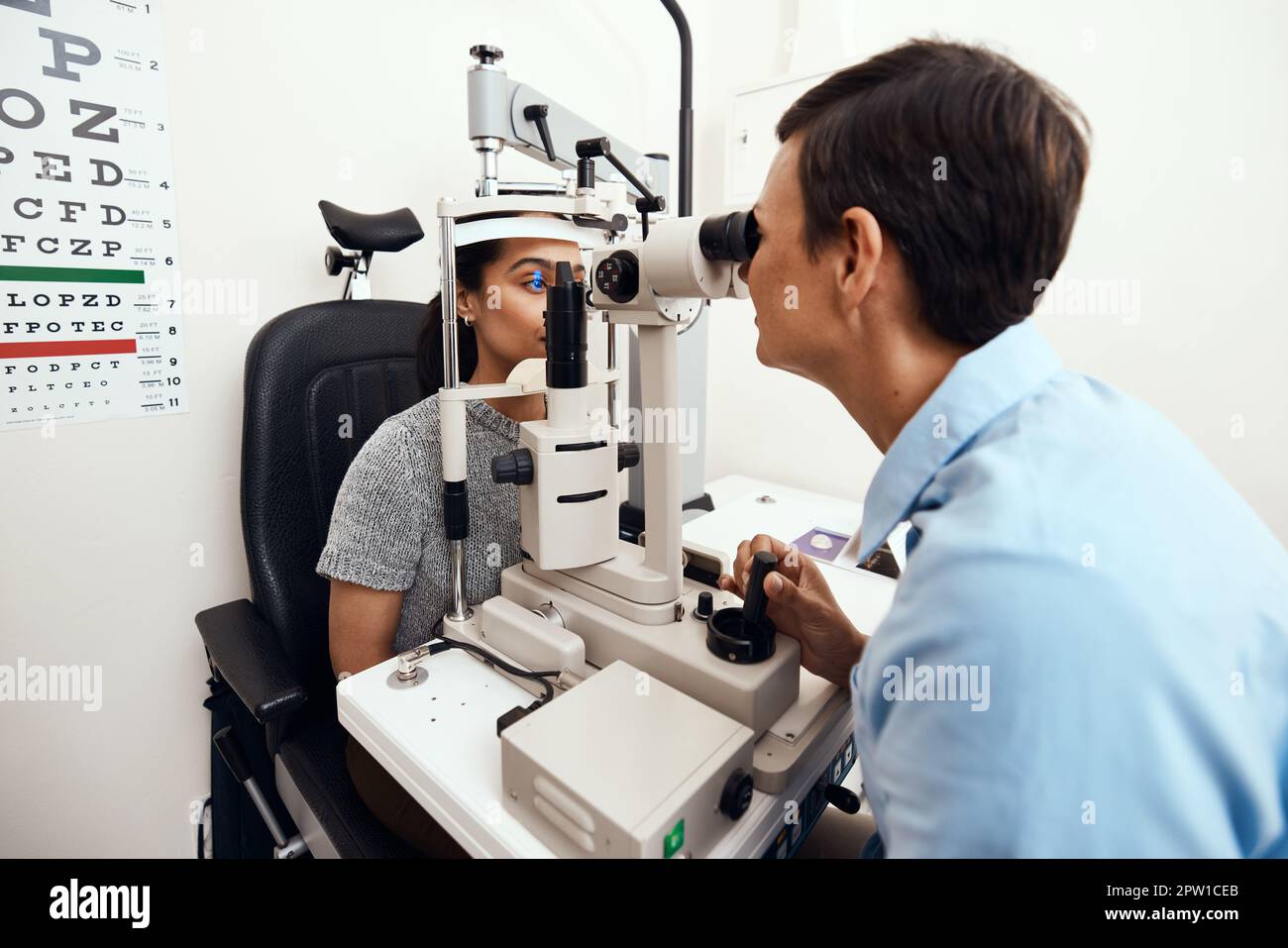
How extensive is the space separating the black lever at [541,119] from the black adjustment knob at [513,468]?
1.56ft

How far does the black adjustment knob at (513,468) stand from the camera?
2.43ft

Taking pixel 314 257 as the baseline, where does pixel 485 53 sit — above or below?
above

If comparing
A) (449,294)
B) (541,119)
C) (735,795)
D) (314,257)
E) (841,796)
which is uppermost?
(541,119)

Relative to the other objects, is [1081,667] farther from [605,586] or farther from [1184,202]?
[1184,202]

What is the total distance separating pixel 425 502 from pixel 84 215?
0.67 meters

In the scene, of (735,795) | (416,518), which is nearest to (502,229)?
(416,518)

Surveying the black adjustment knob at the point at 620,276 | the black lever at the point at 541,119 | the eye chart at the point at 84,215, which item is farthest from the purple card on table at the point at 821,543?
the eye chart at the point at 84,215

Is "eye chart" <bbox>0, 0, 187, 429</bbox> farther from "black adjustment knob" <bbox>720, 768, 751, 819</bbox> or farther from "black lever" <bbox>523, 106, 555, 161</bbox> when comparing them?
"black adjustment knob" <bbox>720, 768, 751, 819</bbox>

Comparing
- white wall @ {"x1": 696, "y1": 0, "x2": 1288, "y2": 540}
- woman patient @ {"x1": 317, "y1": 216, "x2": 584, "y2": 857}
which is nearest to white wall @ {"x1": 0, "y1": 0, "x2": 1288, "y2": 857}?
white wall @ {"x1": 696, "y1": 0, "x2": 1288, "y2": 540}

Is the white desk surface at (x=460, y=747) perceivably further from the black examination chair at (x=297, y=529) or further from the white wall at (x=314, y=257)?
the white wall at (x=314, y=257)

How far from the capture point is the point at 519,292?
38.6 inches

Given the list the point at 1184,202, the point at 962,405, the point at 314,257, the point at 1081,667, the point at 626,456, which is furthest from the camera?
the point at 1184,202

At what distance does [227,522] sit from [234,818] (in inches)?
20.8

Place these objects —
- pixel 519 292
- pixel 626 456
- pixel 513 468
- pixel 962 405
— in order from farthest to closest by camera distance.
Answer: pixel 519 292 → pixel 626 456 → pixel 513 468 → pixel 962 405
